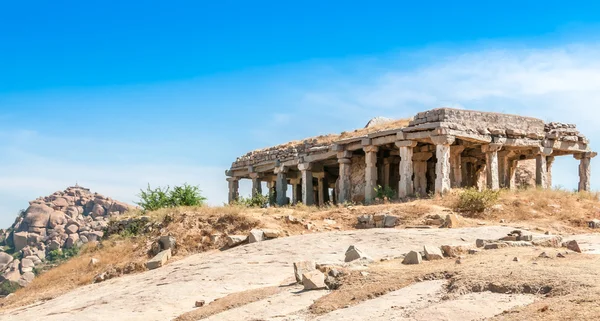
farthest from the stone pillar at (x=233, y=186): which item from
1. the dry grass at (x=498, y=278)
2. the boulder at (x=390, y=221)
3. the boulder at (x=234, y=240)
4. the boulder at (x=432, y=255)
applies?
the dry grass at (x=498, y=278)

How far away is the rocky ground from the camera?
855 centimetres

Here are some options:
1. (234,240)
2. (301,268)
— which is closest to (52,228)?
(234,240)

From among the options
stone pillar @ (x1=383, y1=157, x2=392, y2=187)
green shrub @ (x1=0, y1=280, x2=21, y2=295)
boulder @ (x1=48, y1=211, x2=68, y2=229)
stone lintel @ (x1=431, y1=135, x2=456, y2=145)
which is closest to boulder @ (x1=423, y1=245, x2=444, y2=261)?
stone lintel @ (x1=431, y1=135, x2=456, y2=145)

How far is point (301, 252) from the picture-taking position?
15.3 metres

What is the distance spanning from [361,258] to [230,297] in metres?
2.57

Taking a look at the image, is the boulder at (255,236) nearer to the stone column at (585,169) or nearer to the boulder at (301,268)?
the boulder at (301,268)

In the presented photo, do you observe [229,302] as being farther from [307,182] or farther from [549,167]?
[549,167]

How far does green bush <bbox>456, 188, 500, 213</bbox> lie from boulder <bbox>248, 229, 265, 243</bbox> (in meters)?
6.61

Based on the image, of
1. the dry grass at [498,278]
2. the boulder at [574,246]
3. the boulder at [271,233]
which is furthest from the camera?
the boulder at [271,233]

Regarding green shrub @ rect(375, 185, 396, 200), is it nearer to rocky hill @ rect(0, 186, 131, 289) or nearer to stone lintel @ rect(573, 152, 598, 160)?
stone lintel @ rect(573, 152, 598, 160)

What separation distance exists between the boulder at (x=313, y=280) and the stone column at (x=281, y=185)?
2031 cm

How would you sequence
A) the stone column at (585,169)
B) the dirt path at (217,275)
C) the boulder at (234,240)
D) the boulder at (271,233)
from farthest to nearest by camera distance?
1. the stone column at (585,169)
2. the boulder at (271,233)
3. the boulder at (234,240)
4. the dirt path at (217,275)

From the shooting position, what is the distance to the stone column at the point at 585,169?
27.7m

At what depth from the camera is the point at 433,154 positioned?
89.0ft
